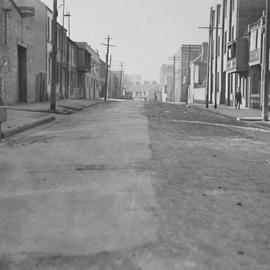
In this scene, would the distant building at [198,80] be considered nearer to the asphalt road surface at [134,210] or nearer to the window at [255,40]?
the window at [255,40]

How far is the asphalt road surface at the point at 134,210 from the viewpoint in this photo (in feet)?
13.2

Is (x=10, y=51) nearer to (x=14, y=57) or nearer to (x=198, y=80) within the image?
(x=14, y=57)

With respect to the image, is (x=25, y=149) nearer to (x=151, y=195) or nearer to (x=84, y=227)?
(x=151, y=195)

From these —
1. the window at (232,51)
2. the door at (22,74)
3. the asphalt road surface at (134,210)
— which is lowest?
the asphalt road surface at (134,210)

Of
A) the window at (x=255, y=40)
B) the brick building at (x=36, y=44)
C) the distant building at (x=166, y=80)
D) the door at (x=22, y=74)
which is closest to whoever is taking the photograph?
the door at (x=22, y=74)

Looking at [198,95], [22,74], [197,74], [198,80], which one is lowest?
[198,95]

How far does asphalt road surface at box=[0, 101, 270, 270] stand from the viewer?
403 centimetres

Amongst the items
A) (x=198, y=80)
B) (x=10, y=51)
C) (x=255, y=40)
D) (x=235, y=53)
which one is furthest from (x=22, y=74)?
Answer: (x=198, y=80)

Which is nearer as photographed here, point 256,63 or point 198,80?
point 256,63

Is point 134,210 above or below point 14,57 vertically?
below

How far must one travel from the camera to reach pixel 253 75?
42.4 m

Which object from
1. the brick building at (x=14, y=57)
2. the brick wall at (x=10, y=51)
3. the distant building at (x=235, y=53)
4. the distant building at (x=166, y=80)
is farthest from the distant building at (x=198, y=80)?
the distant building at (x=166, y=80)

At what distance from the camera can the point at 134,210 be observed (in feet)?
17.8

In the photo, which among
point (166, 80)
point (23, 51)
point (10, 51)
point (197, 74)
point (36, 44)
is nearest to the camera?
point (10, 51)
